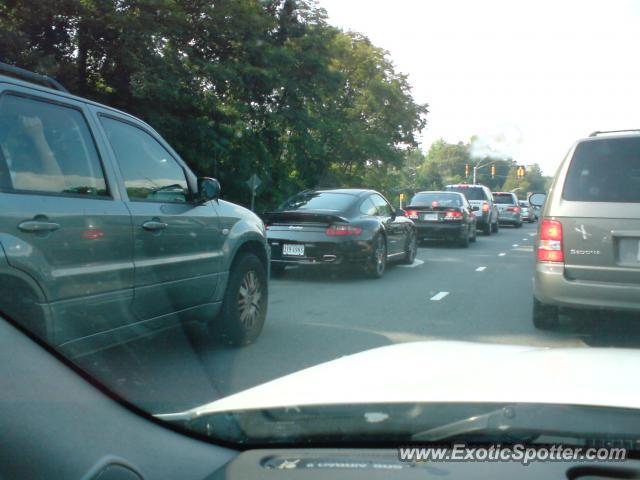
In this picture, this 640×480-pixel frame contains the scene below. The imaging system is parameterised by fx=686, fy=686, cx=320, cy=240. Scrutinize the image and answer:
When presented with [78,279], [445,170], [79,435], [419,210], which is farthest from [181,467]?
[445,170]

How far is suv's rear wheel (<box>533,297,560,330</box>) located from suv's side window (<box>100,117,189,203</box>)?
3.70 m

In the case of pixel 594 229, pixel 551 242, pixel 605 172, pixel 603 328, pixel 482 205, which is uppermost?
pixel 605 172

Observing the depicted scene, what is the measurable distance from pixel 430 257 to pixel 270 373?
35.9 feet

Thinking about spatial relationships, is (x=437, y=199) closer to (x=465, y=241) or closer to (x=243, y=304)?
(x=465, y=241)

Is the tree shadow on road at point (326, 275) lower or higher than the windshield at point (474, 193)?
lower

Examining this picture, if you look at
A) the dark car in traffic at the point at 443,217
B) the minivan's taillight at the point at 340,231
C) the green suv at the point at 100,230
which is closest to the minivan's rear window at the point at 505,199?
the dark car in traffic at the point at 443,217

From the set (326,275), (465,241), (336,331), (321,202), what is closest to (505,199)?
(465,241)

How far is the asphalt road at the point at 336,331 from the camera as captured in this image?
475cm

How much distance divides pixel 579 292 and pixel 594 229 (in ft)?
1.83

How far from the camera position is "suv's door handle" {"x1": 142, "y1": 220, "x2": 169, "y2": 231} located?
4.58 m

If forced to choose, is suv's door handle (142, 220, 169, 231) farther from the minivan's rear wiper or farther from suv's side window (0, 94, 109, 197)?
the minivan's rear wiper

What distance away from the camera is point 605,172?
19.5ft

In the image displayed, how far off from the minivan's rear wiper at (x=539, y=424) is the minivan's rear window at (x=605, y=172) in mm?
4447

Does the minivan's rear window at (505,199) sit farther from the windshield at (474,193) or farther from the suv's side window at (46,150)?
the suv's side window at (46,150)
